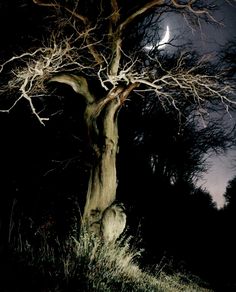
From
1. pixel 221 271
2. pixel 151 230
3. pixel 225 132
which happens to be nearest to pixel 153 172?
pixel 225 132

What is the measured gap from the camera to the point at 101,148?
27.4 ft

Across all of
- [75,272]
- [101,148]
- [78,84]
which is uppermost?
[78,84]

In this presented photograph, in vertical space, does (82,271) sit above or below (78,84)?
below

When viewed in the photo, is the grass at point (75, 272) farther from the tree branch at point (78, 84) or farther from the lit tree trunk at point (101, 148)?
the tree branch at point (78, 84)

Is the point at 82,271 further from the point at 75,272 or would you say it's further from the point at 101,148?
the point at 101,148

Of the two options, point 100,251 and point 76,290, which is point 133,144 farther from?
point 76,290

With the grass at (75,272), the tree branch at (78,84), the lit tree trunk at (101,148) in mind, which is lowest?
the grass at (75,272)

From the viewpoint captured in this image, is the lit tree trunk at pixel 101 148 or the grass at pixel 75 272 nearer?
the grass at pixel 75 272

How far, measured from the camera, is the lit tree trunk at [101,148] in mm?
8078

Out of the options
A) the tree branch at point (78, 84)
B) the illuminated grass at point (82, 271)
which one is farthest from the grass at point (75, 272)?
the tree branch at point (78, 84)

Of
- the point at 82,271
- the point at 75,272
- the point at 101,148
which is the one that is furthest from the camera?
the point at 101,148

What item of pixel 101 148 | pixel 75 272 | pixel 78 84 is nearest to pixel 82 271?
pixel 75 272

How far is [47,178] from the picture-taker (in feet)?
38.5

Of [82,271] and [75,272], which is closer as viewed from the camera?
[75,272]
